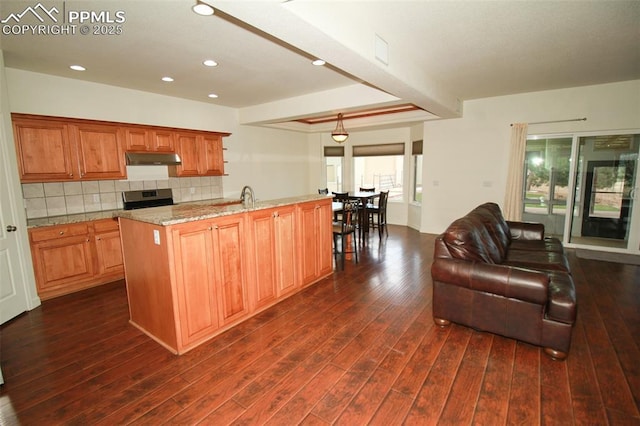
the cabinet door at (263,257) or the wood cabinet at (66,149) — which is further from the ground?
the wood cabinet at (66,149)

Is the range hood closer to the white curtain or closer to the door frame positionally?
the white curtain

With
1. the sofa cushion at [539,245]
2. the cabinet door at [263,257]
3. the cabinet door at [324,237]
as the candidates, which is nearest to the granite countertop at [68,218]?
the cabinet door at [263,257]

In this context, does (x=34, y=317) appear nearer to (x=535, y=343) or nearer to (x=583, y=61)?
(x=535, y=343)

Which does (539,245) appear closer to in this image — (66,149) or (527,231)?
(527,231)

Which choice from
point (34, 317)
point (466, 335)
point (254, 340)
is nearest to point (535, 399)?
point (466, 335)

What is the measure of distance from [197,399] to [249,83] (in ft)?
13.0

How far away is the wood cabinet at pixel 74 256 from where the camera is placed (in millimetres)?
3490

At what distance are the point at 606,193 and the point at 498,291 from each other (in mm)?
4362

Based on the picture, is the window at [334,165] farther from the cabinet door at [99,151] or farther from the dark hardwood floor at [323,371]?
the dark hardwood floor at [323,371]

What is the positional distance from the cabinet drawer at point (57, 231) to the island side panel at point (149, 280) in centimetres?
143

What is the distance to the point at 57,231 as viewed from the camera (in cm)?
357

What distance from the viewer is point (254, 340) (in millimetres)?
2689

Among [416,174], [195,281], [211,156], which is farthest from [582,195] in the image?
[211,156]

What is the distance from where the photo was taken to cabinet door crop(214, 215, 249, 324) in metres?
2.74
